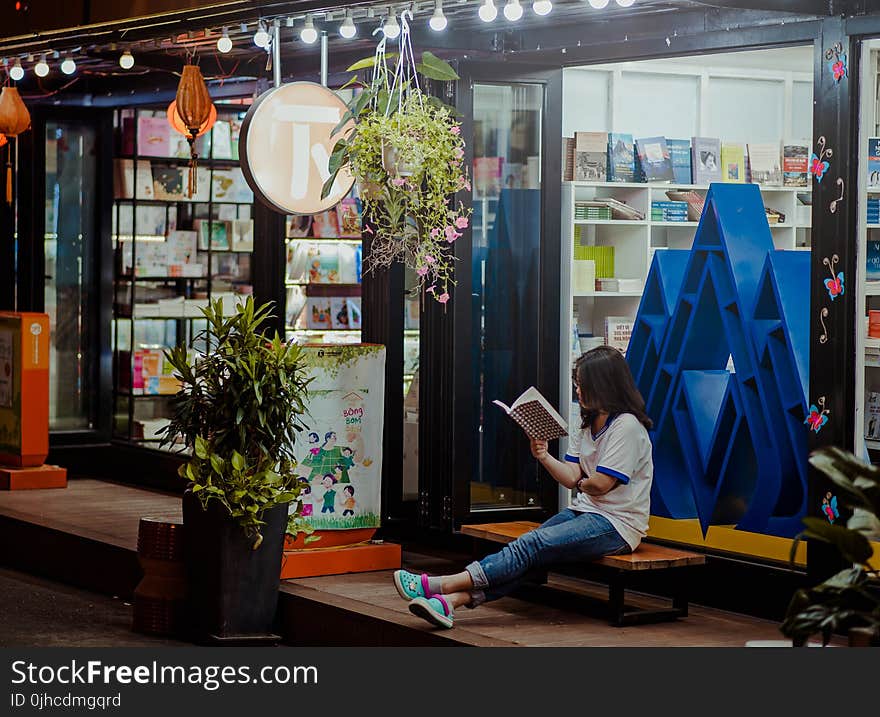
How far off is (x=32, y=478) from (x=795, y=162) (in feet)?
18.3

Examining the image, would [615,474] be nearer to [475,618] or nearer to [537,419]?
[537,419]

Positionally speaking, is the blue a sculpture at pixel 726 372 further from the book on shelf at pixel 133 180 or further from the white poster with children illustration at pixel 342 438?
the book on shelf at pixel 133 180

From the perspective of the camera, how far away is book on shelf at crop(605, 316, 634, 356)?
8.48 meters

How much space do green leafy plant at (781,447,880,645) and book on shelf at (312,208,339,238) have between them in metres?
6.76

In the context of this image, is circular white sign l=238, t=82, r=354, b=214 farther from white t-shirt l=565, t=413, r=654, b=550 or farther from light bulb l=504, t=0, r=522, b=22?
white t-shirt l=565, t=413, r=654, b=550

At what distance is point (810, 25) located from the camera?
6.41 metres

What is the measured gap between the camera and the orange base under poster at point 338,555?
729 centimetres

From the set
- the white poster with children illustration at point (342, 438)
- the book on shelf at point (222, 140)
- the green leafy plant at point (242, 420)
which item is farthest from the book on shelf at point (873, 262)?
the book on shelf at point (222, 140)

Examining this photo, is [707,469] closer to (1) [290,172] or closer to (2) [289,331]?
(1) [290,172]

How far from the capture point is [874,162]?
6.89 m

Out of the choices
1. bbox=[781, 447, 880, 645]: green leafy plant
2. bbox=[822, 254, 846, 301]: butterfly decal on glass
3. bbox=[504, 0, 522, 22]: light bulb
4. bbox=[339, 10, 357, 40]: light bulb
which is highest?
bbox=[339, 10, 357, 40]: light bulb

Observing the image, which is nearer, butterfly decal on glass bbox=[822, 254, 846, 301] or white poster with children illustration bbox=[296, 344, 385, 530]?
butterfly decal on glass bbox=[822, 254, 846, 301]

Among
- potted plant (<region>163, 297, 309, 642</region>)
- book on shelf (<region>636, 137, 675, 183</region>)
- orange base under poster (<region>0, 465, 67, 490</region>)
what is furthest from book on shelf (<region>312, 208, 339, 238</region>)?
potted plant (<region>163, 297, 309, 642</region>)

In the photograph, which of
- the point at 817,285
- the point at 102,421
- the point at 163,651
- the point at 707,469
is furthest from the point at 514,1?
the point at 102,421
